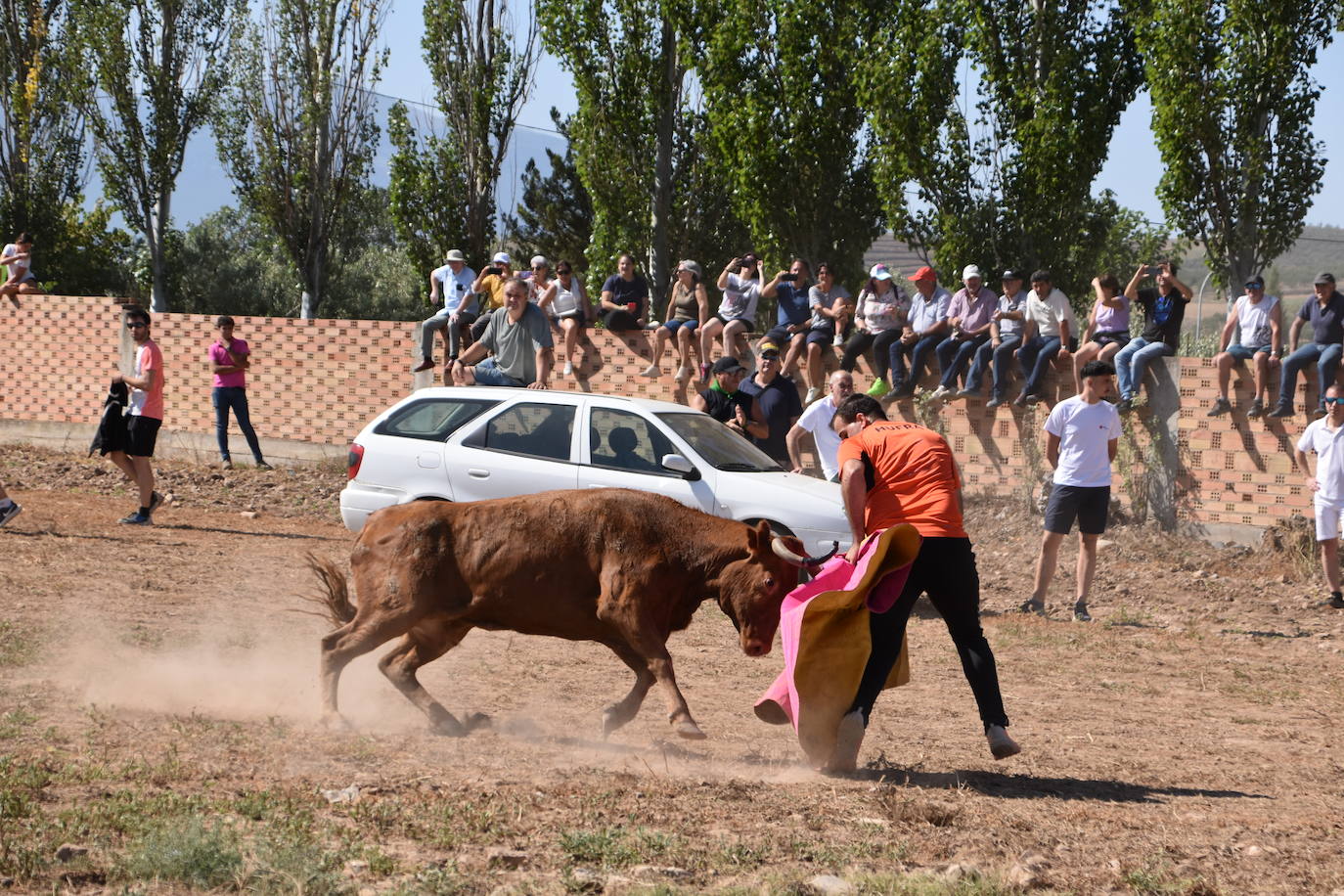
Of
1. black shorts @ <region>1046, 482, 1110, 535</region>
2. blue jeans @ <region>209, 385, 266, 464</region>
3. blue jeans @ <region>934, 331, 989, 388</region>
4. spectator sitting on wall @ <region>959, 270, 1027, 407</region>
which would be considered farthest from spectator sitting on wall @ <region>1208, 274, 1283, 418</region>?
blue jeans @ <region>209, 385, 266, 464</region>

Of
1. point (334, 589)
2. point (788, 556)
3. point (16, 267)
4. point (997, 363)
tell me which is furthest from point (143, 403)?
point (16, 267)

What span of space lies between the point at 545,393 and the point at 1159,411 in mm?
6497

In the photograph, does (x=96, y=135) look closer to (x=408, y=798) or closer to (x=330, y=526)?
(x=330, y=526)

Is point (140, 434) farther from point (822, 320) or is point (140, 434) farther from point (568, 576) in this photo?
point (568, 576)

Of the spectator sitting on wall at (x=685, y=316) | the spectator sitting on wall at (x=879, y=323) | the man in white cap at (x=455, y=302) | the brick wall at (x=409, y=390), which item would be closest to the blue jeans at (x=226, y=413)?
the brick wall at (x=409, y=390)

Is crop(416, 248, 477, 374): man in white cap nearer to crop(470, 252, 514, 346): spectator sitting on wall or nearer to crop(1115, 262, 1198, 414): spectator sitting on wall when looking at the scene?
crop(470, 252, 514, 346): spectator sitting on wall

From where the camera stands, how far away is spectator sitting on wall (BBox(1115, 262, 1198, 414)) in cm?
1427

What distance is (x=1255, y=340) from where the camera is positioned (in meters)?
13.9

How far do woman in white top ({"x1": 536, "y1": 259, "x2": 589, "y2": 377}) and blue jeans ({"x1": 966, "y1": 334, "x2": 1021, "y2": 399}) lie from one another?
5.34 m

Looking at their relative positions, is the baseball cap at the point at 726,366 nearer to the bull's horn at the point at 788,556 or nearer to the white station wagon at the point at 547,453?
the white station wagon at the point at 547,453

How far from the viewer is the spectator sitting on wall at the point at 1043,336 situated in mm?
14891

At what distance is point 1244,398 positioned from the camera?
1428 centimetres

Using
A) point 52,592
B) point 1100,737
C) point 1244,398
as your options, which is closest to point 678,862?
point 1100,737

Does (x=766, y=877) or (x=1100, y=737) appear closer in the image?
(x=766, y=877)
